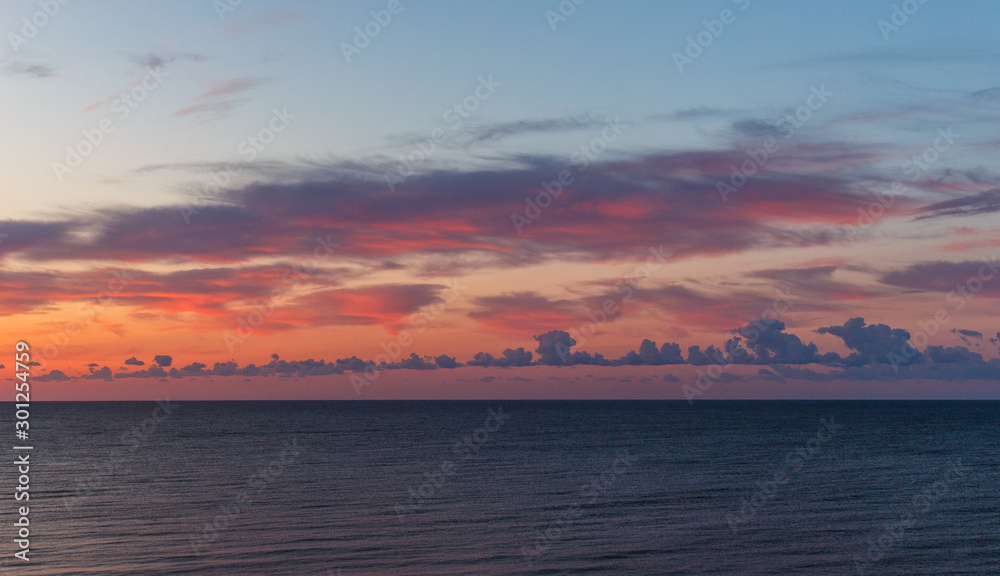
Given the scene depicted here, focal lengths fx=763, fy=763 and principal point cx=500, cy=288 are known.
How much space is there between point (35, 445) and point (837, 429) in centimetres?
15818

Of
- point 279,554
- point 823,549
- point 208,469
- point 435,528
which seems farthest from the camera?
point 208,469

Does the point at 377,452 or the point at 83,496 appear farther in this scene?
the point at 377,452

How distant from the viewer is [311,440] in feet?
451

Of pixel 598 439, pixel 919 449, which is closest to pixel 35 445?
pixel 598 439

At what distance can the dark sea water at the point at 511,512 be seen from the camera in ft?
138

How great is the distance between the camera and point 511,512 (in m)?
56.0

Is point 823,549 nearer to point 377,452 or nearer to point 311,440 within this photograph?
point 377,452

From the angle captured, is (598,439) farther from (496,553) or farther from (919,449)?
(496,553)

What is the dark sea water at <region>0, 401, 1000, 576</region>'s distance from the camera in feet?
138

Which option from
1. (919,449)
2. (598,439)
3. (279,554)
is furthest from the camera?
(598,439)

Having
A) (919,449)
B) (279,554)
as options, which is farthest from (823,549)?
(919,449)

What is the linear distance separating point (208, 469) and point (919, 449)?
335 ft

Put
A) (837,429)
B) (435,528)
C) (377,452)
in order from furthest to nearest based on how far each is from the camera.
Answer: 1. (837,429)
2. (377,452)
3. (435,528)

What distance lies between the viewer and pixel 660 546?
4547 cm
